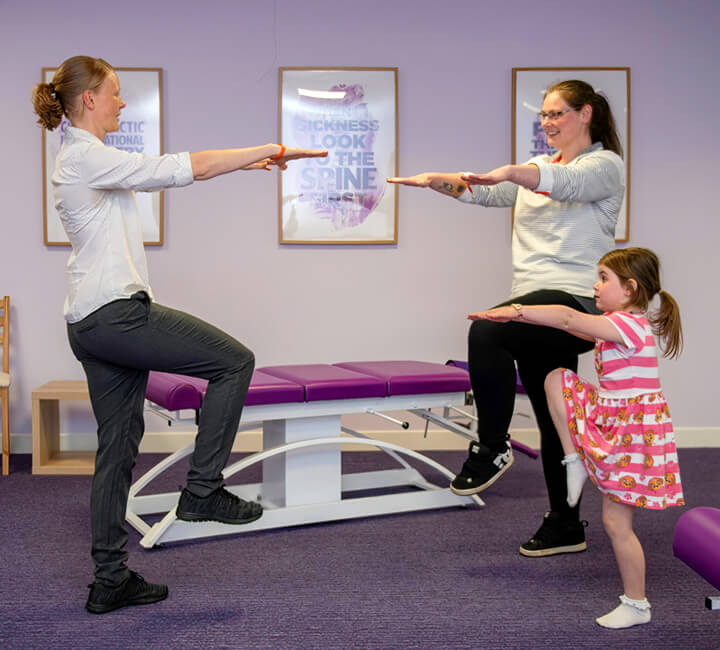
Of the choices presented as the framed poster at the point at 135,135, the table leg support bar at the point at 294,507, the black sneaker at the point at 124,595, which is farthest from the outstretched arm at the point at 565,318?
the framed poster at the point at 135,135

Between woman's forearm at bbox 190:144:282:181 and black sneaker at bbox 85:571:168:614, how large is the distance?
108cm

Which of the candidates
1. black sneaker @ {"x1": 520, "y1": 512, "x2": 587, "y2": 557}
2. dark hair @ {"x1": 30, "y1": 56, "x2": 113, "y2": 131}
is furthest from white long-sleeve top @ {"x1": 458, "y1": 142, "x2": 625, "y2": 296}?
dark hair @ {"x1": 30, "y1": 56, "x2": 113, "y2": 131}

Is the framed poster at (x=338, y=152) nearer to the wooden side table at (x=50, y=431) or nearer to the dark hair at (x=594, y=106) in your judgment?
the wooden side table at (x=50, y=431)

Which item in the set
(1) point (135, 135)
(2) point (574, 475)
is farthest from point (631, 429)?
(1) point (135, 135)

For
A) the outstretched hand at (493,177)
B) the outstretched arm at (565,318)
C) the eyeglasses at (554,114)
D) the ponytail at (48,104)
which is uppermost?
the eyeglasses at (554,114)

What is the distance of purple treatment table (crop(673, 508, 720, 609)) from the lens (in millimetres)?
1457

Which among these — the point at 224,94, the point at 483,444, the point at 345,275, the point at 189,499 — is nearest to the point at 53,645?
the point at 189,499

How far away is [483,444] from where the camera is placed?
93.5 inches

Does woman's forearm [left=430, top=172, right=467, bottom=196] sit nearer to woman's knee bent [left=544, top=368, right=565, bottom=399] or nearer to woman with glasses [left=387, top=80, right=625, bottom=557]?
woman with glasses [left=387, top=80, right=625, bottom=557]

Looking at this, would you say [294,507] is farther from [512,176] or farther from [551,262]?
[512,176]

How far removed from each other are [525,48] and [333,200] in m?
1.29

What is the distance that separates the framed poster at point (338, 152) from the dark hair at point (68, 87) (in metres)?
2.12

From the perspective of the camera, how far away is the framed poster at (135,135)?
4.00 metres

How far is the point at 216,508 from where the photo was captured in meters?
2.06
